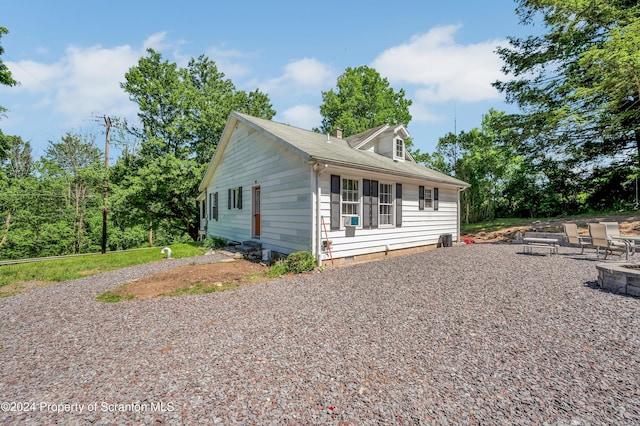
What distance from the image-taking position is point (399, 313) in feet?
13.6

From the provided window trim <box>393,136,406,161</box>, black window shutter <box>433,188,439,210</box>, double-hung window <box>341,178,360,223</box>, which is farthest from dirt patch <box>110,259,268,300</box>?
black window shutter <box>433,188,439,210</box>

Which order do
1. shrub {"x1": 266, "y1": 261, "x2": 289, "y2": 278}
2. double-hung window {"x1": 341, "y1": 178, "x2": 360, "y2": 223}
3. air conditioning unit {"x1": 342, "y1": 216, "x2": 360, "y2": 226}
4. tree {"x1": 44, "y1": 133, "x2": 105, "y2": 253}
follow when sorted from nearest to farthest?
shrub {"x1": 266, "y1": 261, "x2": 289, "y2": 278}, air conditioning unit {"x1": 342, "y1": 216, "x2": 360, "y2": 226}, double-hung window {"x1": 341, "y1": 178, "x2": 360, "y2": 223}, tree {"x1": 44, "y1": 133, "x2": 105, "y2": 253}

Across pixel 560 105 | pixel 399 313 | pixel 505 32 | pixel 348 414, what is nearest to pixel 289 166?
pixel 399 313

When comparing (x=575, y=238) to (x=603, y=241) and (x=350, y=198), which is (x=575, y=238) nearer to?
(x=603, y=241)

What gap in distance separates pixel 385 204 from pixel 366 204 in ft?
3.55

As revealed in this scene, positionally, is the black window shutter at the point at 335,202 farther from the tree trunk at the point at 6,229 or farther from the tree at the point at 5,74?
the tree trunk at the point at 6,229

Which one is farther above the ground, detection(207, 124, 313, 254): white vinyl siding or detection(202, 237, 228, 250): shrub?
detection(207, 124, 313, 254): white vinyl siding

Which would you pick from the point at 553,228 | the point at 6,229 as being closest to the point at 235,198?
the point at 553,228

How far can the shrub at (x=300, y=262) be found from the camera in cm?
699

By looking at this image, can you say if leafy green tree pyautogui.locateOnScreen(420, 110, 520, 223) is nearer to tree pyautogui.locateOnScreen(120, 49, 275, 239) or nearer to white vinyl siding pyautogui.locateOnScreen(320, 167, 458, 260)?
white vinyl siding pyautogui.locateOnScreen(320, 167, 458, 260)

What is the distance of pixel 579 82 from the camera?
13.7 meters

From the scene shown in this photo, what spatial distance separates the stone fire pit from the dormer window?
25.4ft

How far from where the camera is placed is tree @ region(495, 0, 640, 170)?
10914 millimetres

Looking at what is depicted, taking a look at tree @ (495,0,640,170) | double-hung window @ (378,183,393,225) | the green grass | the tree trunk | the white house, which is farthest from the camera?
the tree trunk
